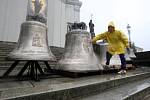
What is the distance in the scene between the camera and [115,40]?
6480 millimetres

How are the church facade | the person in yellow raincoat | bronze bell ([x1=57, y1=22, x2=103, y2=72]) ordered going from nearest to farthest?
bronze bell ([x1=57, y1=22, x2=103, y2=72])
the person in yellow raincoat
the church facade

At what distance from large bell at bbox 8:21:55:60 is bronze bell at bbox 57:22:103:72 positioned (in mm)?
706

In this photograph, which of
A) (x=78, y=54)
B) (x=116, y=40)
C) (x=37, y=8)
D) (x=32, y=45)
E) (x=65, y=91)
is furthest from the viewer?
(x=37, y=8)

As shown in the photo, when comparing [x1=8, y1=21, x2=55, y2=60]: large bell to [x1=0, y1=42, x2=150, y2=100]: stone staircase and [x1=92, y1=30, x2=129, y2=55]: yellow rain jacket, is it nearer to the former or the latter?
[x1=0, y1=42, x2=150, y2=100]: stone staircase

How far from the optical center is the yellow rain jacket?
638 cm

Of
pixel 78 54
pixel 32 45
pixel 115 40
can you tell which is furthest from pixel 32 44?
pixel 115 40

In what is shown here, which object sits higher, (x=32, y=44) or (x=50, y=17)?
(x=50, y=17)

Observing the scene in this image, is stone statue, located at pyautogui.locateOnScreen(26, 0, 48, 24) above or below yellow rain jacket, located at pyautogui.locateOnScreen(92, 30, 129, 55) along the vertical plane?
above

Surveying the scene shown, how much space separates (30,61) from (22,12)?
14605 mm

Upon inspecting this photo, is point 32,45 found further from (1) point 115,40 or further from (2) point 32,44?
(1) point 115,40

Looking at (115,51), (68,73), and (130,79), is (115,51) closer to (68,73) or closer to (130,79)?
(130,79)

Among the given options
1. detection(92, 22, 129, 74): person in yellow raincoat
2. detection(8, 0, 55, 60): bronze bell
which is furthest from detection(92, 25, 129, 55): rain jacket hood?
detection(8, 0, 55, 60): bronze bell

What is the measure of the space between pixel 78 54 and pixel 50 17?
1560 cm

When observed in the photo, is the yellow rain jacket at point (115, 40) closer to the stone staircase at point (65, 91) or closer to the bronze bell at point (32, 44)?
the stone staircase at point (65, 91)
